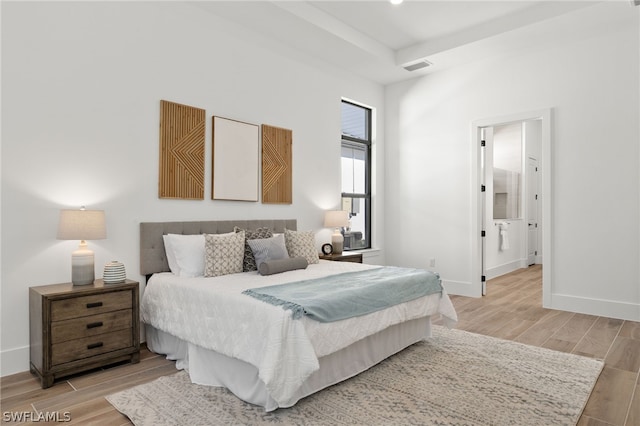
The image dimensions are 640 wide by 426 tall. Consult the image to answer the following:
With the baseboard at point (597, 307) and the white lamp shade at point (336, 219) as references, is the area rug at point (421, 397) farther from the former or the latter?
the white lamp shade at point (336, 219)

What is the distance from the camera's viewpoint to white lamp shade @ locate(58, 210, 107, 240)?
109 inches

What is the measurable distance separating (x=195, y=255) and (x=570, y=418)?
2.84m

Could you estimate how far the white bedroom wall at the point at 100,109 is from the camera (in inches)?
110

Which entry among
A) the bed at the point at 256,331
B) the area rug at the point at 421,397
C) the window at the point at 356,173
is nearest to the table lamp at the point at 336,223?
the window at the point at 356,173

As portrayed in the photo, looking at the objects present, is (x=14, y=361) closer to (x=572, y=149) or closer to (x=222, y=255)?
(x=222, y=255)

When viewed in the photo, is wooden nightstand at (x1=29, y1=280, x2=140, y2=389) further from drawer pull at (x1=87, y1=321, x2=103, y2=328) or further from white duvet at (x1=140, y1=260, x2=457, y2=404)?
white duvet at (x1=140, y1=260, x2=457, y2=404)

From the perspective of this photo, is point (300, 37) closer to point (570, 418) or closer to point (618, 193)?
point (618, 193)

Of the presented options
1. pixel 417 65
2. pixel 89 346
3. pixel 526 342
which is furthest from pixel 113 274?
pixel 417 65

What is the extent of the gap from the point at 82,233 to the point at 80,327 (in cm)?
65

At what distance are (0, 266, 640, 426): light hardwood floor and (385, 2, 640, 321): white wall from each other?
522 millimetres

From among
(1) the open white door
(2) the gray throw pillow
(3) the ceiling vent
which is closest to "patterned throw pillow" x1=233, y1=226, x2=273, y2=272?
(2) the gray throw pillow

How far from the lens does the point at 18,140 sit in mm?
2801

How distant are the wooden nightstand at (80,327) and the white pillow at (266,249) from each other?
1.02 metres

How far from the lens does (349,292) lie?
268 centimetres
